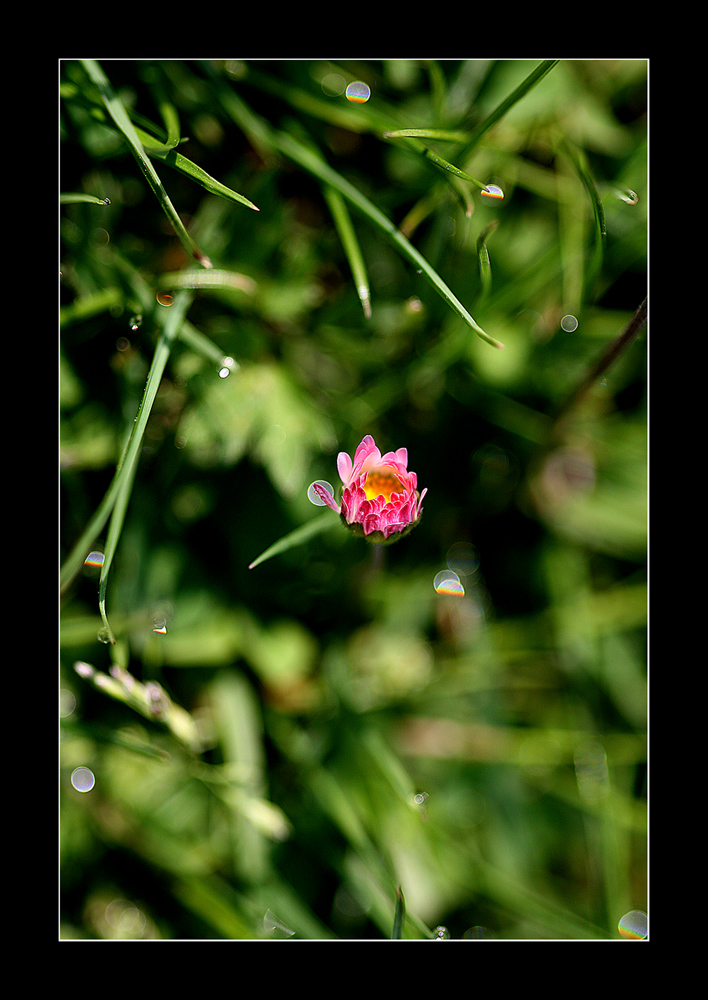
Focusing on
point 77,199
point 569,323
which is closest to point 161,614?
point 77,199

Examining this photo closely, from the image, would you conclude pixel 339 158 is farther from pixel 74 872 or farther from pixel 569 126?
pixel 74 872

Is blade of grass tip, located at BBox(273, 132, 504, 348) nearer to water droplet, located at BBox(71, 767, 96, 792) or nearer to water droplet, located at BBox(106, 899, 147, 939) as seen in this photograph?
water droplet, located at BBox(71, 767, 96, 792)

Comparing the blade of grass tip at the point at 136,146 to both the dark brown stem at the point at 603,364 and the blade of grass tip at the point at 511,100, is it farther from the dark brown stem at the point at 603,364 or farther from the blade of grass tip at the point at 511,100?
the dark brown stem at the point at 603,364

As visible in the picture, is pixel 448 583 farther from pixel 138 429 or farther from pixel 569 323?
pixel 138 429

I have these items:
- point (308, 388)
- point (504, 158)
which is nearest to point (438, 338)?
point (308, 388)

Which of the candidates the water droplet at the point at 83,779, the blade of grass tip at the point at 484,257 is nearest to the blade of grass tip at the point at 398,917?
the water droplet at the point at 83,779

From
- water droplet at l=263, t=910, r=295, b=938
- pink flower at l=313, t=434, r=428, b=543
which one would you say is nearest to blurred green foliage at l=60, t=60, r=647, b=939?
water droplet at l=263, t=910, r=295, b=938
